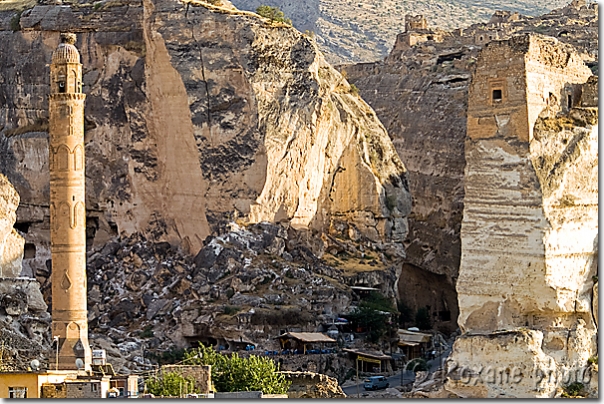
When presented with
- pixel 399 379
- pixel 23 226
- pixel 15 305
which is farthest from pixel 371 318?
pixel 23 226

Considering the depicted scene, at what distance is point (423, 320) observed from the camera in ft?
228

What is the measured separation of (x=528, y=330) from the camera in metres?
38.9

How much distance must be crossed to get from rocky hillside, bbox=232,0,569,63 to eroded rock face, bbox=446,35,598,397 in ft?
150

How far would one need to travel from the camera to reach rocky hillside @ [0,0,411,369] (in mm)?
65688

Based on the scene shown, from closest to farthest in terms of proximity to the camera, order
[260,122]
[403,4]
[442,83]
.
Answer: [260,122]
[442,83]
[403,4]

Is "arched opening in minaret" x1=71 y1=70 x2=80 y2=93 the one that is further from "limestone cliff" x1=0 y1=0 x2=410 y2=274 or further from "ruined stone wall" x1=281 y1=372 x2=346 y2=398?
"limestone cliff" x1=0 y1=0 x2=410 y2=274

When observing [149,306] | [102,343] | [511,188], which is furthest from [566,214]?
[149,306]

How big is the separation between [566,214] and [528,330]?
266 cm

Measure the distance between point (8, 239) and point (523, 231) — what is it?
933 inches

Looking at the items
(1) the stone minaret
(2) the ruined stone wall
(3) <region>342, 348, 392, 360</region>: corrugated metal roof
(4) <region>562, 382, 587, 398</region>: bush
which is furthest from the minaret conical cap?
(4) <region>562, 382, 587, 398</region>: bush

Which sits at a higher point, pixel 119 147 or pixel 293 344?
pixel 119 147

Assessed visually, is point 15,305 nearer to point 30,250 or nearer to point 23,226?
point 30,250

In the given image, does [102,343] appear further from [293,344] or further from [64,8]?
[64,8]

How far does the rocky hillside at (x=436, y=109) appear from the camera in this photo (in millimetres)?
76562
